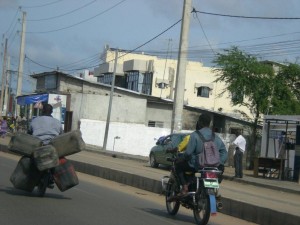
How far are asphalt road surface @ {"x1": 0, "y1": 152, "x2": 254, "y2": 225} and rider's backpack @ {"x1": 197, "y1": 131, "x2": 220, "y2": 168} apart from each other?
134 centimetres

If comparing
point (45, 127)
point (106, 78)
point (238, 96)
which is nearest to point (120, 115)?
point (238, 96)

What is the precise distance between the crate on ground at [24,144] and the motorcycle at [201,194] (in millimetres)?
2785

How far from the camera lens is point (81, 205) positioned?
11750 mm

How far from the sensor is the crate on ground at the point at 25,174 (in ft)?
38.7

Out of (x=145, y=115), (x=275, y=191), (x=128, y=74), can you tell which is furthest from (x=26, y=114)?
(x=275, y=191)

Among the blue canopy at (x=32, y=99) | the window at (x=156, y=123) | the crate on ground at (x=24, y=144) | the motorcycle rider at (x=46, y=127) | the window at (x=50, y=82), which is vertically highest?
the window at (x=50, y=82)

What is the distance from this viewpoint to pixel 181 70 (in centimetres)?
2752

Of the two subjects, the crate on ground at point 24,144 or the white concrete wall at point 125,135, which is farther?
the white concrete wall at point 125,135

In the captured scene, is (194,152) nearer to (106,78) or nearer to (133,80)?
(133,80)

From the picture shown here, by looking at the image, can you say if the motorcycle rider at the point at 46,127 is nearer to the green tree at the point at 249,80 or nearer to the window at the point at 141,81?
the green tree at the point at 249,80

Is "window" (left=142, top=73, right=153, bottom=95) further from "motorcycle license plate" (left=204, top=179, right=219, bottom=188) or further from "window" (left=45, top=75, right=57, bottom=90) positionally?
"motorcycle license plate" (left=204, top=179, right=219, bottom=188)

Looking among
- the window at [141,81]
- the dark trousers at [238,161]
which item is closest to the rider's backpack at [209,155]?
the dark trousers at [238,161]

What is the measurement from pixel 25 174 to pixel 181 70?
16.5m

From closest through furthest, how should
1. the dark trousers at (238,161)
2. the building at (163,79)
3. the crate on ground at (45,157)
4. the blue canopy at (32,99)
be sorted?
the crate on ground at (45,157) < the dark trousers at (238,161) < the blue canopy at (32,99) < the building at (163,79)
